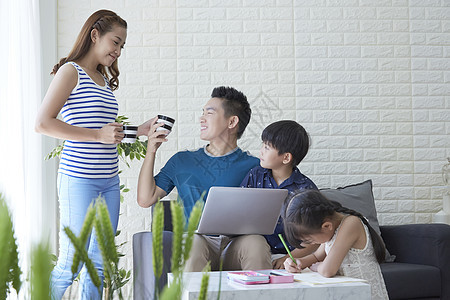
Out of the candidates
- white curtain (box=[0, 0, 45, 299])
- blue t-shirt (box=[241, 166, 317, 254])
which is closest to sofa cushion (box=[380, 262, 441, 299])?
blue t-shirt (box=[241, 166, 317, 254])

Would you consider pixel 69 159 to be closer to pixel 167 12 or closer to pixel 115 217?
pixel 115 217

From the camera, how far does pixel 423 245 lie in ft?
10.5

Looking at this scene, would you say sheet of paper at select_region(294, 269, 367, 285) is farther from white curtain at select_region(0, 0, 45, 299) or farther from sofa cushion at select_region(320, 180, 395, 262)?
sofa cushion at select_region(320, 180, 395, 262)

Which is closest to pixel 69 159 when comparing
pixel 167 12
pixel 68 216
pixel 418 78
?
pixel 68 216

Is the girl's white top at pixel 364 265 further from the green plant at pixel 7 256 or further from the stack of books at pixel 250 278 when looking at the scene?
the green plant at pixel 7 256

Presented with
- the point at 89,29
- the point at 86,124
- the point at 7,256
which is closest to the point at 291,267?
the point at 86,124

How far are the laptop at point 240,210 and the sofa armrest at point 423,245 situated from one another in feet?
4.05

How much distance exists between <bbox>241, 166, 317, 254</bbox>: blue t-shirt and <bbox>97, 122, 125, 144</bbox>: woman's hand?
0.74 metres

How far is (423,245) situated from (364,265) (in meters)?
1.16

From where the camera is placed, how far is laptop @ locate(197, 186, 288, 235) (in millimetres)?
2209

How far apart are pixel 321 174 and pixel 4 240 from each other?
3806mm

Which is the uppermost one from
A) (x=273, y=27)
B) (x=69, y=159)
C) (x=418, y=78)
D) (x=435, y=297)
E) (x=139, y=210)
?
(x=273, y=27)

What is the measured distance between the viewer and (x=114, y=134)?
7.76ft

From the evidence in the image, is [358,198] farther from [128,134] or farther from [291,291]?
[291,291]
